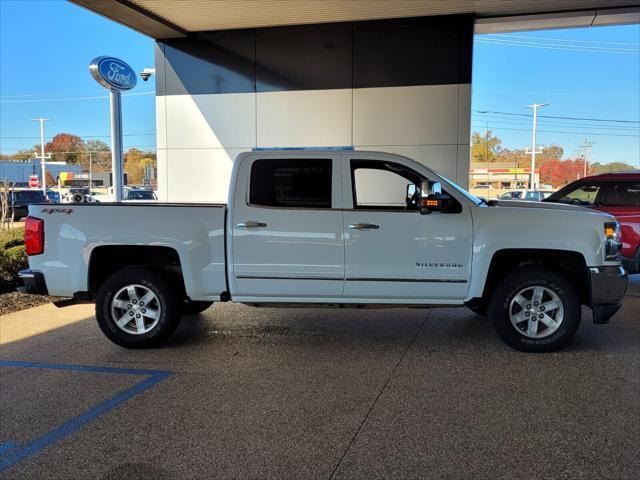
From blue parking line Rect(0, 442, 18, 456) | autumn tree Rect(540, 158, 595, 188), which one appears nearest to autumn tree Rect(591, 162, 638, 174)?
autumn tree Rect(540, 158, 595, 188)

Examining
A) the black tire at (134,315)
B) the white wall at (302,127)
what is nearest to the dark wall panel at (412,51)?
the white wall at (302,127)

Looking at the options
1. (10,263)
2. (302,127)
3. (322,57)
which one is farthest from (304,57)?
(10,263)

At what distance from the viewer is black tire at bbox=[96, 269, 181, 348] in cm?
592

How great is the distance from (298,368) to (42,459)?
93.4 inches

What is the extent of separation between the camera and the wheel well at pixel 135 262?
6.02 m

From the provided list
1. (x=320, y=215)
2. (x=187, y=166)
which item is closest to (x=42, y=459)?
(x=320, y=215)

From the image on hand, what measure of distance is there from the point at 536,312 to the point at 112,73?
10980 millimetres

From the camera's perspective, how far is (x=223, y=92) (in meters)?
13.8

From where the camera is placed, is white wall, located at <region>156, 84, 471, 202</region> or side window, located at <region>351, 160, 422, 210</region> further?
white wall, located at <region>156, 84, 471, 202</region>

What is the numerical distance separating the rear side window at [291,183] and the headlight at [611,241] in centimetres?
284

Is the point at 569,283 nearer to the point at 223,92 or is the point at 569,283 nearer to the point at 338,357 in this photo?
the point at 338,357

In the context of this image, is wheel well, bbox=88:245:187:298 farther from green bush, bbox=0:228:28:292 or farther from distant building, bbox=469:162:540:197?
distant building, bbox=469:162:540:197

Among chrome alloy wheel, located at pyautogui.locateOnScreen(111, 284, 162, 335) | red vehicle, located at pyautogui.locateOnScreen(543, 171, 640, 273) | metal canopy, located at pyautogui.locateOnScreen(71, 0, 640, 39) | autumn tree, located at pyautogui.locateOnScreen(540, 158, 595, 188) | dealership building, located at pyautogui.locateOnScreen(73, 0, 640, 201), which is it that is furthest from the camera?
autumn tree, located at pyautogui.locateOnScreen(540, 158, 595, 188)

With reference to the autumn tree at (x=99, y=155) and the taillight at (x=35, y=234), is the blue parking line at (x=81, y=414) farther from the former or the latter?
the autumn tree at (x=99, y=155)
